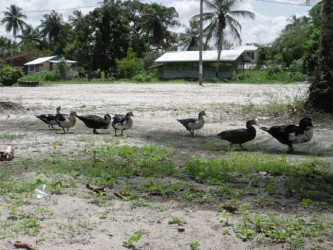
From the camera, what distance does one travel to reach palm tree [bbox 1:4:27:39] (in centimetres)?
8719

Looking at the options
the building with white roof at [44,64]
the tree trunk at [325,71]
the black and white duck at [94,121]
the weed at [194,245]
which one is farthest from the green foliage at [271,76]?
the weed at [194,245]

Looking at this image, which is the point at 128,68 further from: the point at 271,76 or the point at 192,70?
the point at 271,76

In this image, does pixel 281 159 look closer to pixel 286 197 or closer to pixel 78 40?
pixel 286 197

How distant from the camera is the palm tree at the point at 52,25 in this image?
86812mm

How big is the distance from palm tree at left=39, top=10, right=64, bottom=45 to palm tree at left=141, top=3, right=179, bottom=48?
75.3ft

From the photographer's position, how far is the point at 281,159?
8.41m

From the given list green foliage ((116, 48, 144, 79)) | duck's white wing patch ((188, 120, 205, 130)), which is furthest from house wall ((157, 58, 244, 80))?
duck's white wing patch ((188, 120, 205, 130))

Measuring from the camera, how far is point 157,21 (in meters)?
68.1

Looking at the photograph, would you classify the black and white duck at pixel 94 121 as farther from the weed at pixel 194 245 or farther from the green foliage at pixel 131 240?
the weed at pixel 194 245

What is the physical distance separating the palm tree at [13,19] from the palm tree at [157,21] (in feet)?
97.1

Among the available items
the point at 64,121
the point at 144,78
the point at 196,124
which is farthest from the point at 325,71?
the point at 144,78

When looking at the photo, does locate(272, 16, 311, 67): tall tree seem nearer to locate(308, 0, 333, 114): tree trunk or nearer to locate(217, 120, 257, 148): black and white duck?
locate(308, 0, 333, 114): tree trunk

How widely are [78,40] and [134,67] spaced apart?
13.3 metres

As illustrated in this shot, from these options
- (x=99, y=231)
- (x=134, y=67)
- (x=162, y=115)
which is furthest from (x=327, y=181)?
(x=134, y=67)
